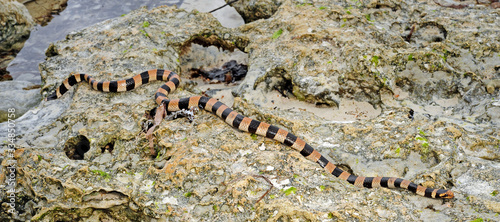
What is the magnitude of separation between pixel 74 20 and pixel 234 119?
23.6 feet

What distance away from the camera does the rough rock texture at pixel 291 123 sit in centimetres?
371

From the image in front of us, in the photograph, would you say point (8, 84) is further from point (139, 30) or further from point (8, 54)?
point (139, 30)

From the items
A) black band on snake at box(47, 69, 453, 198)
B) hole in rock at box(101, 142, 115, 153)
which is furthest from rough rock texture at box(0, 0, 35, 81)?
hole in rock at box(101, 142, 115, 153)

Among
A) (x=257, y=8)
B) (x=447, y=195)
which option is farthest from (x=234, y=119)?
(x=257, y=8)

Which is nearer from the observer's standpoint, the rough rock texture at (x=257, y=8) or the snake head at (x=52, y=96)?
the snake head at (x=52, y=96)

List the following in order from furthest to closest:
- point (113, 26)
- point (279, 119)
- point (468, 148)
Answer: point (113, 26), point (279, 119), point (468, 148)

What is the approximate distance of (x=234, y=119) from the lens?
465cm

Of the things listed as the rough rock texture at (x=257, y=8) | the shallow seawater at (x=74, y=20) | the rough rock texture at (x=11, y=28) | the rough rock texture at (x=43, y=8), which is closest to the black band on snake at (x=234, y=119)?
the rough rock texture at (x=257, y=8)

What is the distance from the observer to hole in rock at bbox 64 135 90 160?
15.0 ft

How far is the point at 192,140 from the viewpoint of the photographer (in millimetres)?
4328

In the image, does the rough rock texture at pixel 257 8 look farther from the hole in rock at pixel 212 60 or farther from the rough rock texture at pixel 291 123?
the rough rock texture at pixel 291 123

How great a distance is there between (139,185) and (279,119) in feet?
5.99

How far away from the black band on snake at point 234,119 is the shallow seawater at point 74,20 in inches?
145

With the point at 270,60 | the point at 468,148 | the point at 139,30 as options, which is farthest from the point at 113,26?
the point at 468,148
